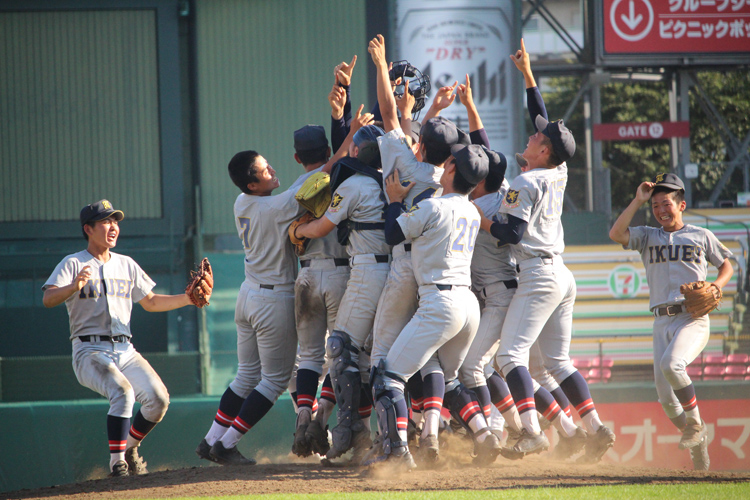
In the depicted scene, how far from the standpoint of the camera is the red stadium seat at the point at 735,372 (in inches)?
379

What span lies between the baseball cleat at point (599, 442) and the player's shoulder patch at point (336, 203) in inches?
83.9

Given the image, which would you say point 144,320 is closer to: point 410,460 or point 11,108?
point 11,108

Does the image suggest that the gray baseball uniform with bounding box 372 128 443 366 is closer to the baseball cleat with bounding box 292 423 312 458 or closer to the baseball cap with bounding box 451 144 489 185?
the baseball cap with bounding box 451 144 489 185

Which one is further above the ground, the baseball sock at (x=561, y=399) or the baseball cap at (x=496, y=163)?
the baseball cap at (x=496, y=163)

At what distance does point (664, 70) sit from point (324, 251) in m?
10.8

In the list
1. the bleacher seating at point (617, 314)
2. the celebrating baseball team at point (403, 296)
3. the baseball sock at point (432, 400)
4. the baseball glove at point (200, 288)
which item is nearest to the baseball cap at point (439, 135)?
the celebrating baseball team at point (403, 296)

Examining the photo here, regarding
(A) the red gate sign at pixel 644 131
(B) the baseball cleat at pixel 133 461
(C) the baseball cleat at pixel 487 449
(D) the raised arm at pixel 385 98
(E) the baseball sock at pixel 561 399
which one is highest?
(A) the red gate sign at pixel 644 131

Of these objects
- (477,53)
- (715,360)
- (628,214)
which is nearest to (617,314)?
(715,360)

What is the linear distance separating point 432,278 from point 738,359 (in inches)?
283

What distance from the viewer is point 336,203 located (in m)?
4.66

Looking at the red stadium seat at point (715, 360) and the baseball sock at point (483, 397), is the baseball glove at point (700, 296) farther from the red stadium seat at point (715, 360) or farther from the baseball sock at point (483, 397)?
the red stadium seat at point (715, 360)

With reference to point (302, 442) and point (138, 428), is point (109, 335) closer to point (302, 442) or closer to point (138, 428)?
point (138, 428)

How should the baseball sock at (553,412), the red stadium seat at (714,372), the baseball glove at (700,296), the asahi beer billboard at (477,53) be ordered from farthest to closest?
the asahi beer billboard at (477,53) → the red stadium seat at (714,372) → the baseball glove at (700,296) → the baseball sock at (553,412)

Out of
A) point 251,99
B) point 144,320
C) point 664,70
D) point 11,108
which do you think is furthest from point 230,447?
point 664,70
